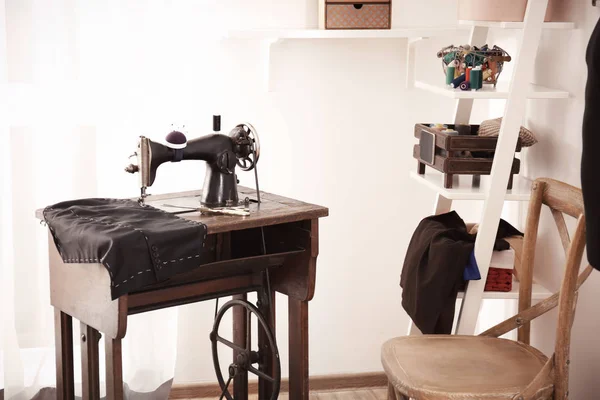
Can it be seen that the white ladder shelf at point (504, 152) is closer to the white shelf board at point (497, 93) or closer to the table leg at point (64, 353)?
the white shelf board at point (497, 93)

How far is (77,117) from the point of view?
9.59 feet

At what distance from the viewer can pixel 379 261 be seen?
332 cm

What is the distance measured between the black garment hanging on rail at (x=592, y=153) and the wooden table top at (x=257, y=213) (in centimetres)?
88

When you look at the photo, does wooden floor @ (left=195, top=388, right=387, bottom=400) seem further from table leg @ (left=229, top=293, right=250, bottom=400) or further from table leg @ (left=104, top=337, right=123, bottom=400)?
table leg @ (left=104, top=337, right=123, bottom=400)

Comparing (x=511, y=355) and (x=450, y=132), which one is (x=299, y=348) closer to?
(x=511, y=355)

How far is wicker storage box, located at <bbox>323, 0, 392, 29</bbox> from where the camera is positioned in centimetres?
291

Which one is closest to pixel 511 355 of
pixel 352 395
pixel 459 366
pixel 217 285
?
pixel 459 366

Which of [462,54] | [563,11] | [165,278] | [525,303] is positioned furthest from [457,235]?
[165,278]

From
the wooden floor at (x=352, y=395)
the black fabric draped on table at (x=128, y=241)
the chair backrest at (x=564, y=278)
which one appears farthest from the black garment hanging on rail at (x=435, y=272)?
the wooden floor at (x=352, y=395)

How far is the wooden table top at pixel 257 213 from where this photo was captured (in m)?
2.18

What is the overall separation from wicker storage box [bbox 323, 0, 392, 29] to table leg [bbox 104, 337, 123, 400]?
1.36 metres

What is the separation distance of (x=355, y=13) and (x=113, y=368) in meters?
1.47

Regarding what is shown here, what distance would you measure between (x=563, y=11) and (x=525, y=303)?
0.87 meters

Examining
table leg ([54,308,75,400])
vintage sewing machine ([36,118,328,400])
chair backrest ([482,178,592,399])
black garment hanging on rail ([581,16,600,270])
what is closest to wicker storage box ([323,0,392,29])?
vintage sewing machine ([36,118,328,400])
